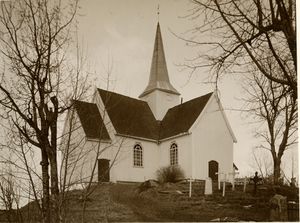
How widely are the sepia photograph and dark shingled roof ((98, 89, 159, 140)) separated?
3 cm

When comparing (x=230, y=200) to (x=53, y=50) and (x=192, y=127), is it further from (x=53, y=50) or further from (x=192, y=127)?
(x=53, y=50)

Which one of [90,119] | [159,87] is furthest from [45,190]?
[159,87]

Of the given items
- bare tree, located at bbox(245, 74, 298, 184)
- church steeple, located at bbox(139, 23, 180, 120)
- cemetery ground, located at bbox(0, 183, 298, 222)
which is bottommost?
cemetery ground, located at bbox(0, 183, 298, 222)

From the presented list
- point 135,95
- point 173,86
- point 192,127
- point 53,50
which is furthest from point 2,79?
point 192,127

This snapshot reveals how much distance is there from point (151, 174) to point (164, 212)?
635mm

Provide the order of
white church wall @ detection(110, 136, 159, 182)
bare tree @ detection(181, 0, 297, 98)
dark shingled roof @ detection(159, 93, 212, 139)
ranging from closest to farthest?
1. bare tree @ detection(181, 0, 297, 98)
2. white church wall @ detection(110, 136, 159, 182)
3. dark shingled roof @ detection(159, 93, 212, 139)

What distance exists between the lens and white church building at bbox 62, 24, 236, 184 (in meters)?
3.90

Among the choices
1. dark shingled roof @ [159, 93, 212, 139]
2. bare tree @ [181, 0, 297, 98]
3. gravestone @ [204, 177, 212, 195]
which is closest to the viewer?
bare tree @ [181, 0, 297, 98]

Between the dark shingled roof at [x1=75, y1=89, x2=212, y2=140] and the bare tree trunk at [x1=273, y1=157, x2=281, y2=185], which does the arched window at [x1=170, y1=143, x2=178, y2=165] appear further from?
the bare tree trunk at [x1=273, y1=157, x2=281, y2=185]

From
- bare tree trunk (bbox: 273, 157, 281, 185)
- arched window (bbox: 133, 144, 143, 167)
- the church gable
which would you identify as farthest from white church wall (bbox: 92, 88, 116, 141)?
bare tree trunk (bbox: 273, 157, 281, 185)

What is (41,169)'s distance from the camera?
3889 mm

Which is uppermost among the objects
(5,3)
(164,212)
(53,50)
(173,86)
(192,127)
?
(5,3)

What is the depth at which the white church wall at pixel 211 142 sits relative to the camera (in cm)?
390

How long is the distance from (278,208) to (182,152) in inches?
85.7
